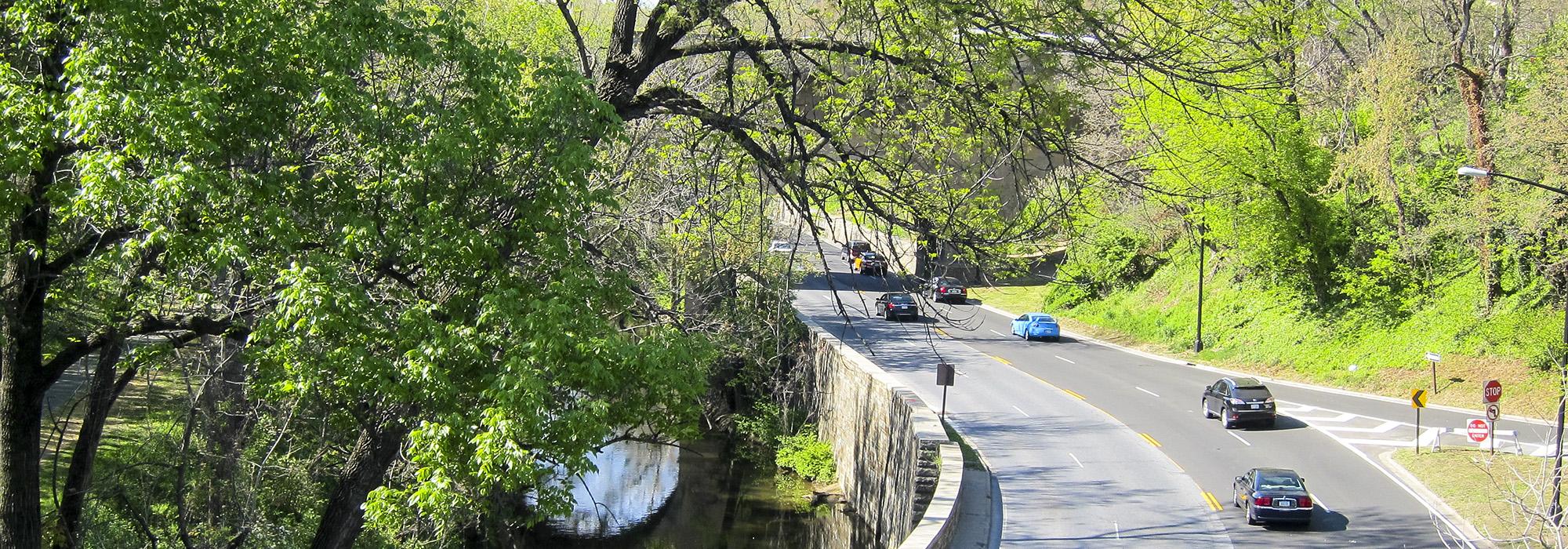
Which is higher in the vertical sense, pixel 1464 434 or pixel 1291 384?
pixel 1291 384

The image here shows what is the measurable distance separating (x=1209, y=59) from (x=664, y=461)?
26.7 meters

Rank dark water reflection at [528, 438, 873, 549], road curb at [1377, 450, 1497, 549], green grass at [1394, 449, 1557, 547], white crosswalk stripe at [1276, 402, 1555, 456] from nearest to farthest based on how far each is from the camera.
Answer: road curb at [1377, 450, 1497, 549] < green grass at [1394, 449, 1557, 547] < dark water reflection at [528, 438, 873, 549] < white crosswalk stripe at [1276, 402, 1555, 456]

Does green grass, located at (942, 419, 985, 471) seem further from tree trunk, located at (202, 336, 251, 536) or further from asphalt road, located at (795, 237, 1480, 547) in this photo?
tree trunk, located at (202, 336, 251, 536)

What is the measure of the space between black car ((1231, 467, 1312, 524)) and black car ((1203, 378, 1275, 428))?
8.26m

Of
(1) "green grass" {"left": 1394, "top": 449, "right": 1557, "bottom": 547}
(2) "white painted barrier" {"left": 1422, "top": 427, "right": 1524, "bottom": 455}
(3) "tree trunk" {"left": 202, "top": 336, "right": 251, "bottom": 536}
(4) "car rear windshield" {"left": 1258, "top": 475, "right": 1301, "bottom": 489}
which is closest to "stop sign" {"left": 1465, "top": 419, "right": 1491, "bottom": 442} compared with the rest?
(1) "green grass" {"left": 1394, "top": 449, "right": 1557, "bottom": 547}

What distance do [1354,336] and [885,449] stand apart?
19372 millimetres

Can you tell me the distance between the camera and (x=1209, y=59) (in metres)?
8.75

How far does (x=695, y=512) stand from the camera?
92.6 feet

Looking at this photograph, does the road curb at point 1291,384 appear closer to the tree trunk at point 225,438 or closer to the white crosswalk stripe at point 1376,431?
the white crosswalk stripe at point 1376,431

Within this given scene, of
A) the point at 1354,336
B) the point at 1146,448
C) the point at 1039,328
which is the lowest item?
the point at 1146,448

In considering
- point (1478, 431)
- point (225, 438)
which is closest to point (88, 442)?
point (225, 438)

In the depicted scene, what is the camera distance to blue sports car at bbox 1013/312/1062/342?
46875mm

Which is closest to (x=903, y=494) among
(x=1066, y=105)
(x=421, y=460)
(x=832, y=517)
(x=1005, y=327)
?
(x=832, y=517)

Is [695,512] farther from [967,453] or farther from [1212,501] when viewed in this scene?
[1212,501]
